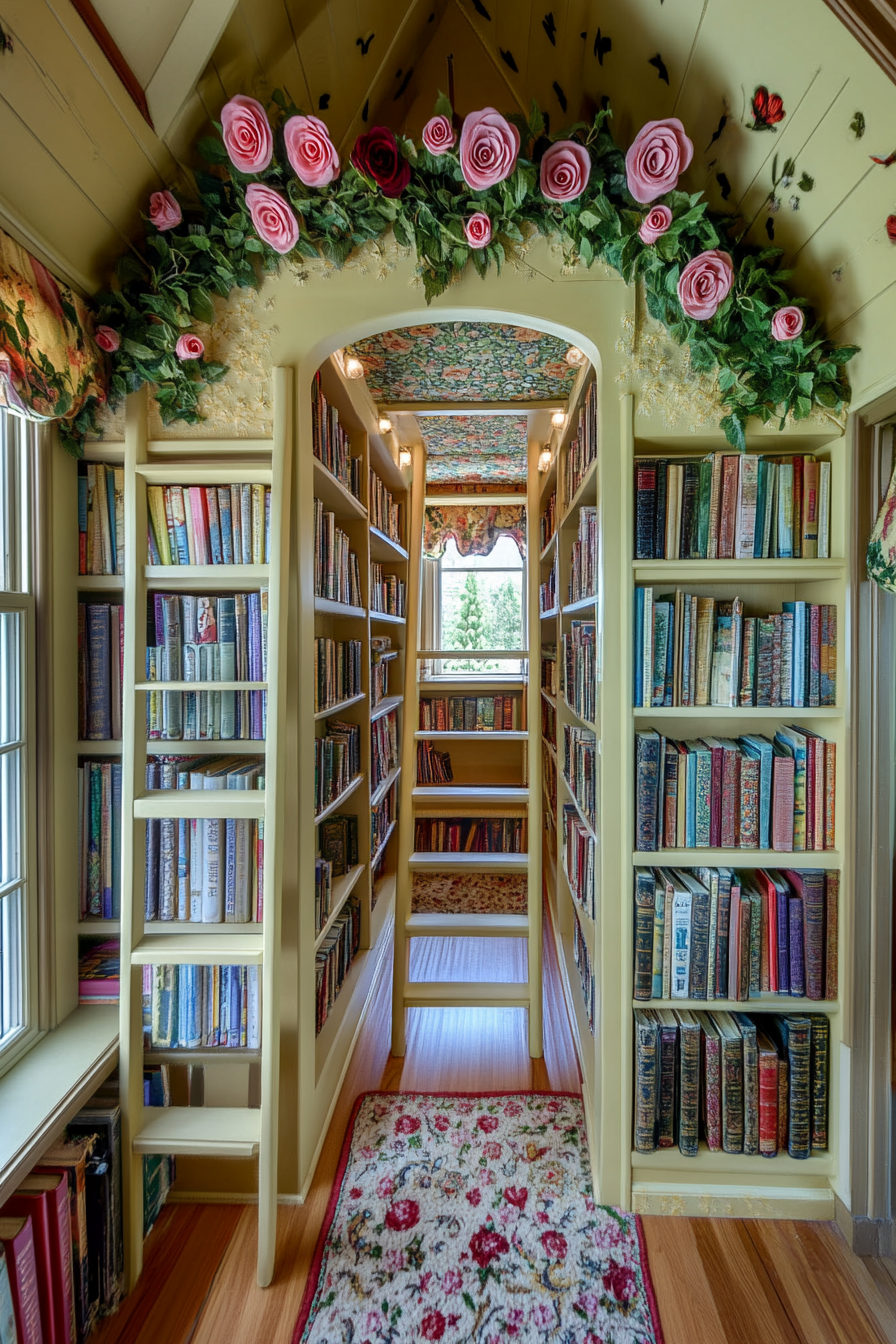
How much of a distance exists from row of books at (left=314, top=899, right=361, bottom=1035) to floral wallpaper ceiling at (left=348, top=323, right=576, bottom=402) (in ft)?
6.72

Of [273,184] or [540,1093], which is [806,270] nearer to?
[273,184]

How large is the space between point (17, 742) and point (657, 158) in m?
1.96

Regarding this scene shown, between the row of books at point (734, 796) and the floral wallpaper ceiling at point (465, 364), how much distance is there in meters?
1.38

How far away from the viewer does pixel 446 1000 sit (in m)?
2.26

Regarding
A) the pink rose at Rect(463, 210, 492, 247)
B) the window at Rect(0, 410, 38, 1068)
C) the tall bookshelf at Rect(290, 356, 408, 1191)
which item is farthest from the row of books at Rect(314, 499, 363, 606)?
the pink rose at Rect(463, 210, 492, 247)

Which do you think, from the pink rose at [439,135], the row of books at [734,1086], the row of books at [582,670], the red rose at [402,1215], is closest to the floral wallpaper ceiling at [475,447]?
the row of books at [582,670]

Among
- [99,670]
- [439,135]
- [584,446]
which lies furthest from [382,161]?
[99,670]

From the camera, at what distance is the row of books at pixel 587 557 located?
1.93 meters

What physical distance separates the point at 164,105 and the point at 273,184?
0.25 metres

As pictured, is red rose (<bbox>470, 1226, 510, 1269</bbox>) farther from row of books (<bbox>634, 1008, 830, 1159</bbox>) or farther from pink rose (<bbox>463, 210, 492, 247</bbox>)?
pink rose (<bbox>463, 210, 492, 247</bbox>)

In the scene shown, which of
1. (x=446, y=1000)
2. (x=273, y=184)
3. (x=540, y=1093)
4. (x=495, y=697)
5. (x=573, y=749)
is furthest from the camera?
(x=495, y=697)

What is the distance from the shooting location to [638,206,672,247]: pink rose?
4.58 feet

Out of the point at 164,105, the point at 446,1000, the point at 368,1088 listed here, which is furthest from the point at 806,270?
the point at 368,1088

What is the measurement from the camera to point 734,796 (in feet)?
5.41
